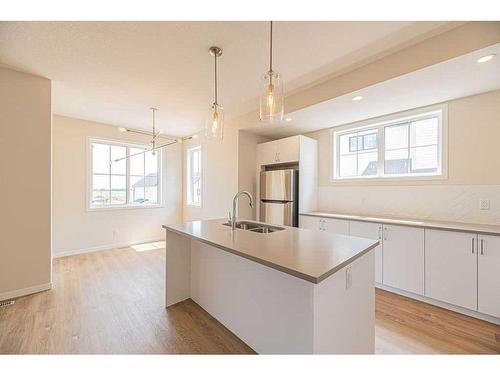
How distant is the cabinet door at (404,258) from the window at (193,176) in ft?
13.2

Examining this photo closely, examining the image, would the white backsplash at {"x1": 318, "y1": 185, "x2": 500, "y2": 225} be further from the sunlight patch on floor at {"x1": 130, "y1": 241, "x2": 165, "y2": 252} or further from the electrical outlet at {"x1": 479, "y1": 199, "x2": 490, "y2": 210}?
the sunlight patch on floor at {"x1": 130, "y1": 241, "x2": 165, "y2": 252}

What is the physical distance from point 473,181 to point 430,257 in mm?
1053

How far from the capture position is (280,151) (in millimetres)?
3865

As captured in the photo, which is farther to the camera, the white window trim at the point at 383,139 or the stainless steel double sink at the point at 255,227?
the white window trim at the point at 383,139

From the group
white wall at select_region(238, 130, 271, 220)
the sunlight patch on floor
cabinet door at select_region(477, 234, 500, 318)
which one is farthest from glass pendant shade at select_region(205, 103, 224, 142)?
the sunlight patch on floor

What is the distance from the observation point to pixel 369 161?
3.47 m

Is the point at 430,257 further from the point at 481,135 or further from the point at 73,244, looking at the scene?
the point at 73,244

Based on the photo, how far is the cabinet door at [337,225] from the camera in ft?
10.0

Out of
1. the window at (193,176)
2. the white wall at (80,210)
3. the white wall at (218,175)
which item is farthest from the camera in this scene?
the window at (193,176)

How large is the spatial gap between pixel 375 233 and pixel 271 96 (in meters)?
2.16

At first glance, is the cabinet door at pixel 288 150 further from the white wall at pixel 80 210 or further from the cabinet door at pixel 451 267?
the white wall at pixel 80 210

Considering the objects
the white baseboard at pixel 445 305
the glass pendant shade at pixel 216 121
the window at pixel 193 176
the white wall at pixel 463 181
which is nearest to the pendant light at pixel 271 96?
the glass pendant shade at pixel 216 121

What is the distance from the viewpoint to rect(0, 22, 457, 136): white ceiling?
1.82 meters

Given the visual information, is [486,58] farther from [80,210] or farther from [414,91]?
[80,210]
